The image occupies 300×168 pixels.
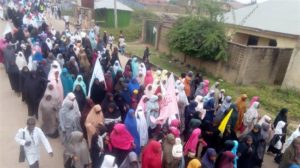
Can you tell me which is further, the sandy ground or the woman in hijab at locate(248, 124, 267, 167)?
the sandy ground

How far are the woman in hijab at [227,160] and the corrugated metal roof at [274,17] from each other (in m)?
10.3

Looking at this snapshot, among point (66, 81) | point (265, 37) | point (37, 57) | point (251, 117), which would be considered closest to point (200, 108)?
point (251, 117)

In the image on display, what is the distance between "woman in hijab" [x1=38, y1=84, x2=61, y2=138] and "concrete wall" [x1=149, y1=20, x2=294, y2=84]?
7852mm

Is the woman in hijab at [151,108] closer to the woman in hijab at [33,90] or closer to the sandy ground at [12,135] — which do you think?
the sandy ground at [12,135]

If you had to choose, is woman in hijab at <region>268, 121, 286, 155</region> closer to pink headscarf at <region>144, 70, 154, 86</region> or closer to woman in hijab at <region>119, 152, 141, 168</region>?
pink headscarf at <region>144, 70, 154, 86</region>

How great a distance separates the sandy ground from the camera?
223 inches

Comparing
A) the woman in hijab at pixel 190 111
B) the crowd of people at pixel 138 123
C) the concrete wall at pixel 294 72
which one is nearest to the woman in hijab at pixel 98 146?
the crowd of people at pixel 138 123

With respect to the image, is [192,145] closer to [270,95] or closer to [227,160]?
[227,160]

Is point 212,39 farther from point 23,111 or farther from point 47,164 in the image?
point 47,164

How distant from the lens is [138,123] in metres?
5.50

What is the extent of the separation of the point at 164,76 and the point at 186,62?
6891 mm

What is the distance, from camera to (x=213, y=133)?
5723 millimetres

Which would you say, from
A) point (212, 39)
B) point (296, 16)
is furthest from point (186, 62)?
point (296, 16)

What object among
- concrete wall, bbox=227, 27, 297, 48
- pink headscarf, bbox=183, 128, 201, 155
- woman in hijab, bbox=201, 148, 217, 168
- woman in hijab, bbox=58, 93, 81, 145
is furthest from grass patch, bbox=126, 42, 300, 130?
woman in hijab, bbox=58, 93, 81, 145
